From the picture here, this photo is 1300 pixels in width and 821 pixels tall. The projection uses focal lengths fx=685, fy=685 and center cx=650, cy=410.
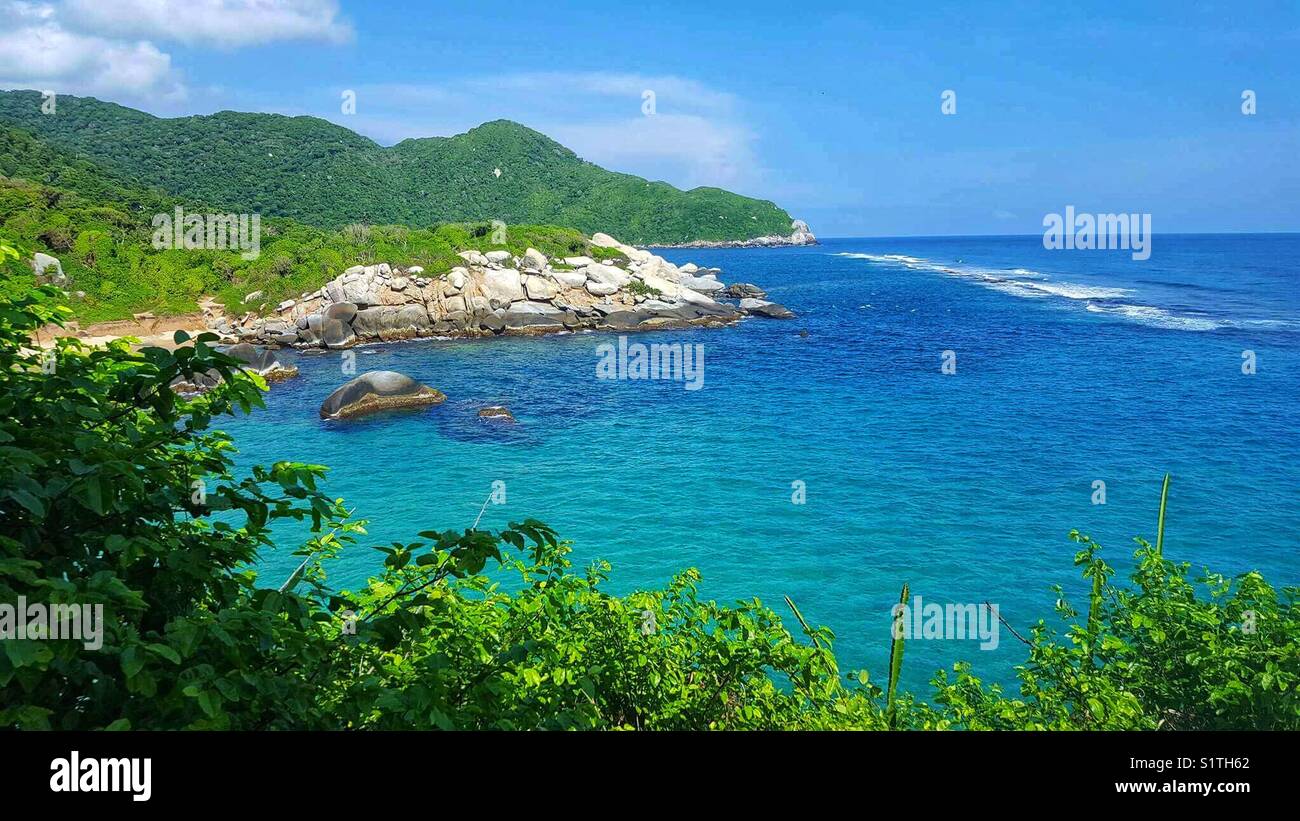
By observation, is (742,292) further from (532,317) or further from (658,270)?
(532,317)

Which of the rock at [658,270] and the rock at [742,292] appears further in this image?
the rock at [742,292]

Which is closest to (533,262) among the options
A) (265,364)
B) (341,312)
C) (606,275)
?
(606,275)

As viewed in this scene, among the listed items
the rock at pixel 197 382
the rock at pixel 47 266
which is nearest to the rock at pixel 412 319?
the rock at pixel 197 382

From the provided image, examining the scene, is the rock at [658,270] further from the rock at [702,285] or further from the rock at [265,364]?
the rock at [265,364]

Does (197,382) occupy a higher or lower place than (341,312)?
lower

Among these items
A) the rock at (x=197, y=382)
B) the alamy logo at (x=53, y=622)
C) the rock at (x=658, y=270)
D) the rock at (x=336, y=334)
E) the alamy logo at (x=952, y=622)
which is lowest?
the alamy logo at (x=952, y=622)

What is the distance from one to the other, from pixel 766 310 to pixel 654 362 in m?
24.6

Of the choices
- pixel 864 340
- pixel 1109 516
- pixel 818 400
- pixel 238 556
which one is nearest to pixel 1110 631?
pixel 238 556

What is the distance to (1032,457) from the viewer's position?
27391 millimetres

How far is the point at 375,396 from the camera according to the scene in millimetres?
33719

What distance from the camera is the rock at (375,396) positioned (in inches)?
1298

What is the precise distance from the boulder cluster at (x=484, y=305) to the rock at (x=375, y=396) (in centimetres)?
1914

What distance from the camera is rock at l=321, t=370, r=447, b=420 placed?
3297cm
